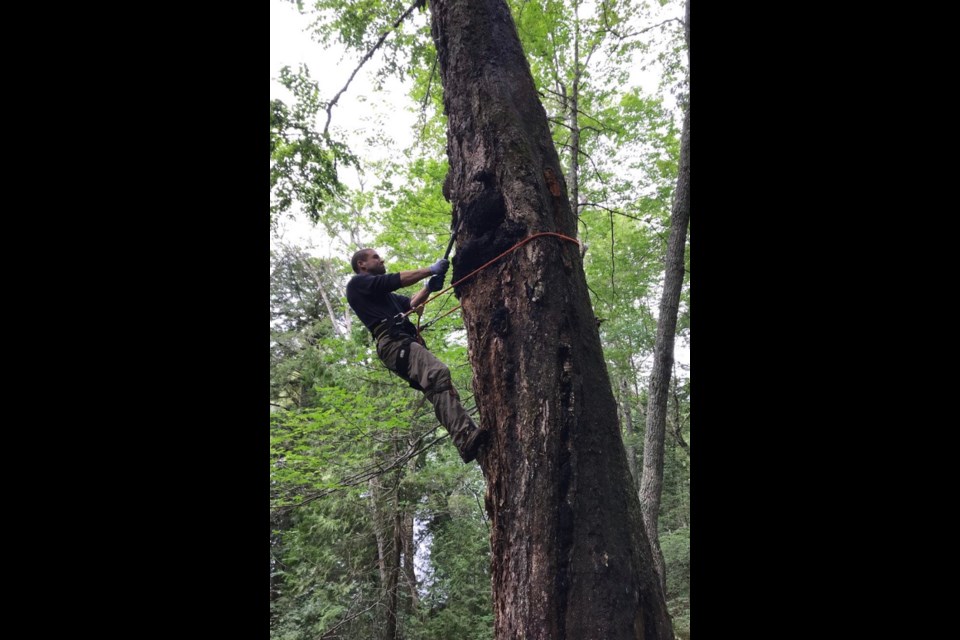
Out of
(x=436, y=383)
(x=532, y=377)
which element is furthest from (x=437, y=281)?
(x=532, y=377)

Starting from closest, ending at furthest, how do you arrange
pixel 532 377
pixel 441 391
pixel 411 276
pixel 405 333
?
1. pixel 532 377
2. pixel 441 391
3. pixel 411 276
4. pixel 405 333

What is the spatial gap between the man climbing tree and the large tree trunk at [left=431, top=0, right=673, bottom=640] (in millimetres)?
997

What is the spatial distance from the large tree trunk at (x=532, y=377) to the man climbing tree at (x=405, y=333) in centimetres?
100

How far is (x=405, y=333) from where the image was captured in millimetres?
3766

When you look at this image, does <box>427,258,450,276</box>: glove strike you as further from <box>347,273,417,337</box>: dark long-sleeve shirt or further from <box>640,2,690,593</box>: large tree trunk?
<box>640,2,690,593</box>: large tree trunk

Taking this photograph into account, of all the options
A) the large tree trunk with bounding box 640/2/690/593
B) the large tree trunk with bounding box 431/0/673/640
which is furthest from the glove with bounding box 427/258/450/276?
the large tree trunk with bounding box 640/2/690/593

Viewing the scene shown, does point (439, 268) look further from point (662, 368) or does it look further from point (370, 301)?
point (662, 368)

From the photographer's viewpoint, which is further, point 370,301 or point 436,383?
point 370,301

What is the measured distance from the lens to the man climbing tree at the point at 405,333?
10.4 feet

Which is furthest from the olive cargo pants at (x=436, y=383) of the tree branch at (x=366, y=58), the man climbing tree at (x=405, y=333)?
the tree branch at (x=366, y=58)

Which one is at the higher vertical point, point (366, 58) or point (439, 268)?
point (366, 58)

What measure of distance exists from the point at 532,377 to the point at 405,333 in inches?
80.6
